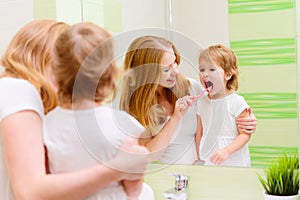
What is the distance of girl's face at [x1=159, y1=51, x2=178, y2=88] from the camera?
887mm

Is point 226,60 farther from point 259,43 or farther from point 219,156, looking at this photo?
point 219,156

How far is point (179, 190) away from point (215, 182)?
0.36 feet

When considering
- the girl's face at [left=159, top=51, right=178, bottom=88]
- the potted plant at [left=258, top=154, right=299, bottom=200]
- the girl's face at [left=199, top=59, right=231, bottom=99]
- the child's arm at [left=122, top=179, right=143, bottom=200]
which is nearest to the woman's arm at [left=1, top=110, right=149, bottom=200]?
the child's arm at [left=122, top=179, right=143, bottom=200]

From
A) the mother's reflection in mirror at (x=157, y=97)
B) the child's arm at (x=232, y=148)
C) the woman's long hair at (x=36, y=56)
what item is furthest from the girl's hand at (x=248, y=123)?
the woman's long hair at (x=36, y=56)

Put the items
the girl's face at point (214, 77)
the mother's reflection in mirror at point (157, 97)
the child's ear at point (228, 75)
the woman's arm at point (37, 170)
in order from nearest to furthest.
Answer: the woman's arm at point (37, 170)
the mother's reflection in mirror at point (157, 97)
the girl's face at point (214, 77)
the child's ear at point (228, 75)

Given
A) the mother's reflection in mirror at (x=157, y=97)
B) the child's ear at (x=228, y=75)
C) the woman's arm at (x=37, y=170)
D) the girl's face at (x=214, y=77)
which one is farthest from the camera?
the child's ear at (x=228, y=75)

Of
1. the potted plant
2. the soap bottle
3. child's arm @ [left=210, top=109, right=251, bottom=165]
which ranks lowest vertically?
the soap bottle

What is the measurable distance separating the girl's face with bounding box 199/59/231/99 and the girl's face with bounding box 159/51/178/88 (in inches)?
6.7

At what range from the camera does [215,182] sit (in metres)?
1.34

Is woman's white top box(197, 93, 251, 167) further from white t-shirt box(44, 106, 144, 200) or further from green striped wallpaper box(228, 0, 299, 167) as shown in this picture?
white t-shirt box(44, 106, 144, 200)

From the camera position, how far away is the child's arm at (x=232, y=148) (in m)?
1.27

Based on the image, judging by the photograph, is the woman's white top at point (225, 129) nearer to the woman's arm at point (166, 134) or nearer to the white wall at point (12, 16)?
the woman's arm at point (166, 134)

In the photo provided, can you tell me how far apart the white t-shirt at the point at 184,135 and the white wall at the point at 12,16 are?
49cm

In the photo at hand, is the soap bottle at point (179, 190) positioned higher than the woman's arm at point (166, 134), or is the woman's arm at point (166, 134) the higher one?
the woman's arm at point (166, 134)
